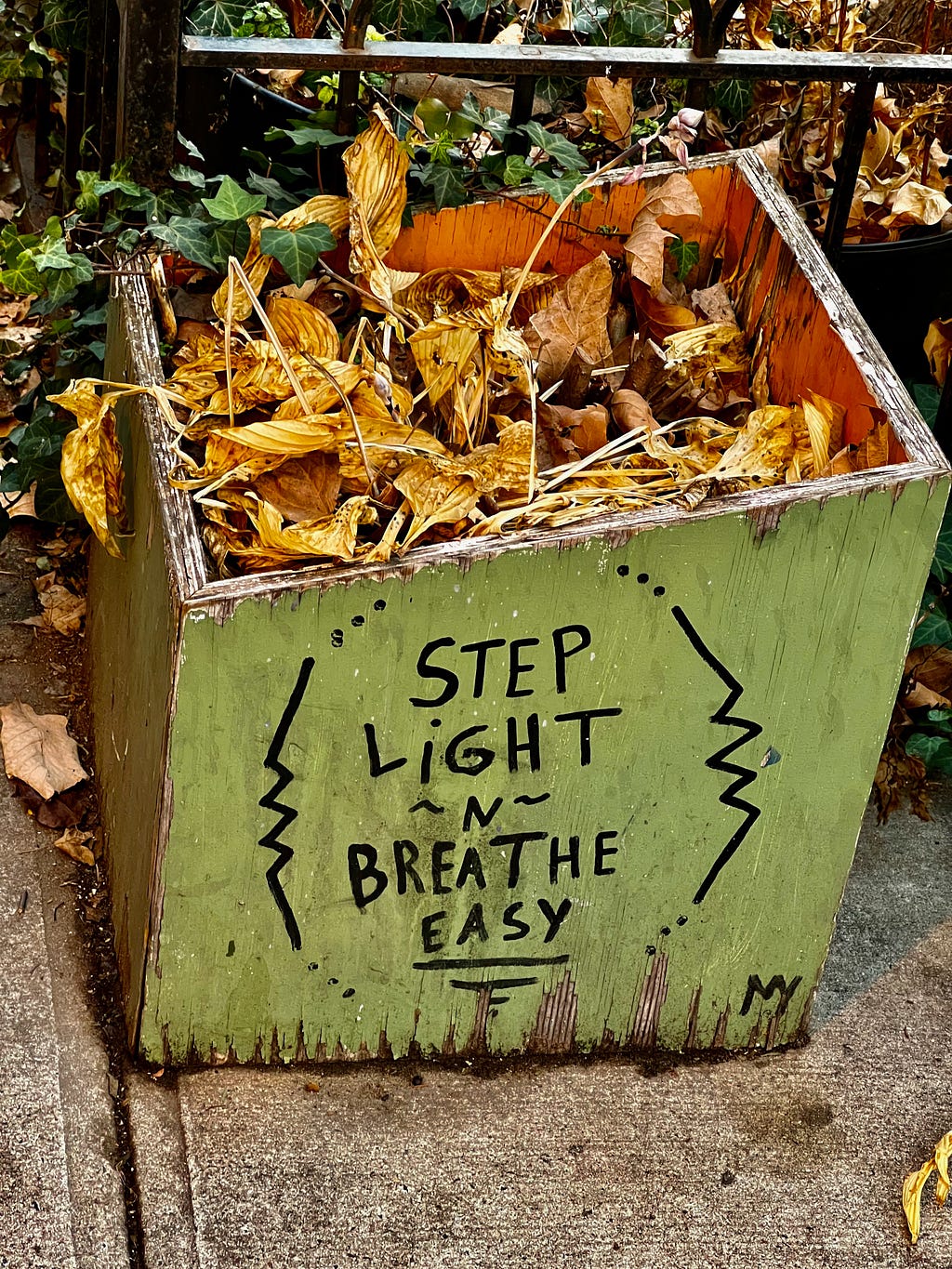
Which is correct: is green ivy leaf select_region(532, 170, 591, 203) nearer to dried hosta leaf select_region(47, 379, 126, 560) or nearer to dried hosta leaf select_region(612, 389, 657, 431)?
dried hosta leaf select_region(612, 389, 657, 431)

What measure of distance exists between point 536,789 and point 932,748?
1012mm

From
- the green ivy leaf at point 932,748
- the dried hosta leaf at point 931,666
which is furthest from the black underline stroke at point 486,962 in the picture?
the dried hosta leaf at point 931,666

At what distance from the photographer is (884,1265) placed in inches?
73.2

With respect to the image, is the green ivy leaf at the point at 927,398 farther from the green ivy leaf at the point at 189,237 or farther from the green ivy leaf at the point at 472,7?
the green ivy leaf at the point at 189,237

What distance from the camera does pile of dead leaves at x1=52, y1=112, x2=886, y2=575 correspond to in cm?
167

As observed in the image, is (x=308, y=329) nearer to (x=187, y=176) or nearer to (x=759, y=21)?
(x=187, y=176)

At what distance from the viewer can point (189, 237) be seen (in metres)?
1.96

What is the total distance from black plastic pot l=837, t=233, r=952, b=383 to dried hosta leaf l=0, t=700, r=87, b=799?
1676 mm

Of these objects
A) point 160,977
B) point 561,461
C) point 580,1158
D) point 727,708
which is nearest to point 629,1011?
point 580,1158

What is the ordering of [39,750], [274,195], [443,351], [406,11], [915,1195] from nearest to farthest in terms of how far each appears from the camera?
[443,351], [915,1195], [274,195], [406,11], [39,750]

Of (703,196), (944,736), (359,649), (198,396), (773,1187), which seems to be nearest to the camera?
(359,649)

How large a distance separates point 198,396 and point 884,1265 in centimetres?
138

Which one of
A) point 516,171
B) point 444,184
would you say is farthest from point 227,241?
point 516,171

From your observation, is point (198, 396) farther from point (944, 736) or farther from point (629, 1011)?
point (944, 736)
